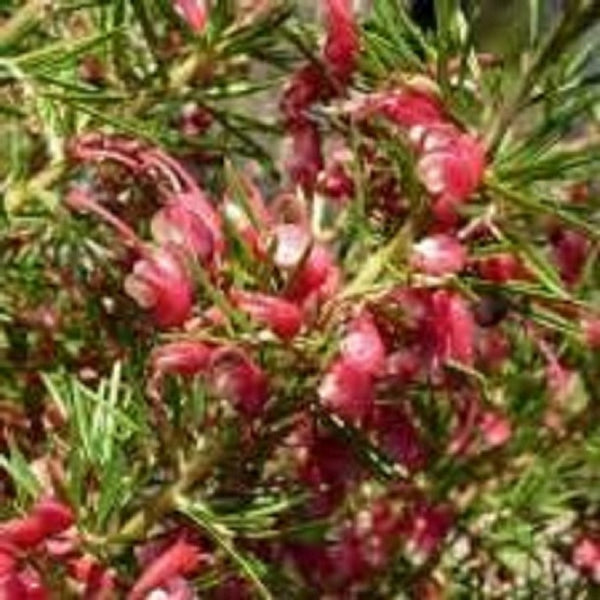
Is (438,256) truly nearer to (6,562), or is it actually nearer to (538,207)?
(538,207)

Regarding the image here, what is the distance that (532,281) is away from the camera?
3.76 feet

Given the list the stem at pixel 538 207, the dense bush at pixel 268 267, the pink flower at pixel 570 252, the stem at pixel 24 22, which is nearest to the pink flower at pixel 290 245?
the dense bush at pixel 268 267

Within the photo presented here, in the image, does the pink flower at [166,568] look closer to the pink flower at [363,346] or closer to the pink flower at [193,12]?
the pink flower at [363,346]

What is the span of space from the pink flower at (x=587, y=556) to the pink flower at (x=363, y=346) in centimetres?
69

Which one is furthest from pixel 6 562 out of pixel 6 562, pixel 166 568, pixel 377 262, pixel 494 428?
pixel 494 428

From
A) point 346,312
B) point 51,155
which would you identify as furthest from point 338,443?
point 51,155

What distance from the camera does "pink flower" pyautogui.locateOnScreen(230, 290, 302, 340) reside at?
3.42ft

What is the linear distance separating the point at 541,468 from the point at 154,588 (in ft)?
2.17

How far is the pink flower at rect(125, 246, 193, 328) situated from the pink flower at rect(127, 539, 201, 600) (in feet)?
0.51

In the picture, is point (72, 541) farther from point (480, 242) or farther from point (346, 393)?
point (480, 242)

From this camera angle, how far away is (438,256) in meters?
1.05

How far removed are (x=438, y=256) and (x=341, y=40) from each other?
199 mm

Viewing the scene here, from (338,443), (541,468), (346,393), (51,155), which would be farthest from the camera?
(541,468)

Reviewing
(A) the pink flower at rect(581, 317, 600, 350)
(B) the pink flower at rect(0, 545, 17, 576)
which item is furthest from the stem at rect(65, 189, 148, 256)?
(A) the pink flower at rect(581, 317, 600, 350)
